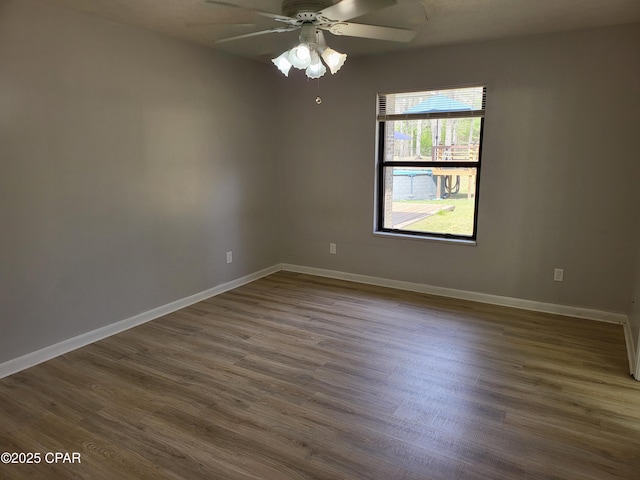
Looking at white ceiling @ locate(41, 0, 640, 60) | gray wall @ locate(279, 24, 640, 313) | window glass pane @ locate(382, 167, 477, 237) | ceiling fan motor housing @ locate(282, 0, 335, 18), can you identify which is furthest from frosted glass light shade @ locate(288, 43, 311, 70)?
window glass pane @ locate(382, 167, 477, 237)

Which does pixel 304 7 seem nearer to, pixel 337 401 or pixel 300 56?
pixel 300 56

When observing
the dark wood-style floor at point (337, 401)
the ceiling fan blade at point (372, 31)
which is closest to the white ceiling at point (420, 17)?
the ceiling fan blade at point (372, 31)

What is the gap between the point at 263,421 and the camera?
7.39 feet

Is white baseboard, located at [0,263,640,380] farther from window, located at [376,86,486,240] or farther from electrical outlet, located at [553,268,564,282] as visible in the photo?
window, located at [376,86,486,240]

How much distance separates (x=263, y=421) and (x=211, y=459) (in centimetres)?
35

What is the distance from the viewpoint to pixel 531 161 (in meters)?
3.65

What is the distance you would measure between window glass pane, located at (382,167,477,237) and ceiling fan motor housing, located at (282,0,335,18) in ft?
7.43

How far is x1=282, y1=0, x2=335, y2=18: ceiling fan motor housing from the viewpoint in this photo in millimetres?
2248

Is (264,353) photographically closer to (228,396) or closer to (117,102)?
(228,396)

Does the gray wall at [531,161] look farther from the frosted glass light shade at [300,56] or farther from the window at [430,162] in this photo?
the frosted glass light shade at [300,56]

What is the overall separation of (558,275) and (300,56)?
2877 millimetres

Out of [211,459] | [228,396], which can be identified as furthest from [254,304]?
[211,459]

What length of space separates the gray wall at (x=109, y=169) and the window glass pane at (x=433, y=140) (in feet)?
5.00

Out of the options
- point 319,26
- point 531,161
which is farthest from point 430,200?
point 319,26
